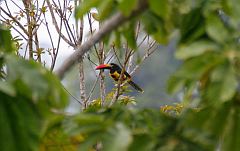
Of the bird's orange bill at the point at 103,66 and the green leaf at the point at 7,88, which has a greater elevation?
the bird's orange bill at the point at 103,66

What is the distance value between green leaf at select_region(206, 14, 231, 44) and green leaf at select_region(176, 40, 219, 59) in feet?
0.06

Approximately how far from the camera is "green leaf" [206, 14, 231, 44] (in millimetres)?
1336

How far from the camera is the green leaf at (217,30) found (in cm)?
134

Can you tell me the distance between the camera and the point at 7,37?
1.70 m

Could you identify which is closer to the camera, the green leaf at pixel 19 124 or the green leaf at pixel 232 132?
the green leaf at pixel 19 124

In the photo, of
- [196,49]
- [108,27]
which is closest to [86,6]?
[108,27]

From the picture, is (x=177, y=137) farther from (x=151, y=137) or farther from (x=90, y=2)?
(x=90, y=2)

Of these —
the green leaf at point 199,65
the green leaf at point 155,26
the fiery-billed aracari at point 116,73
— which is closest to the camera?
the green leaf at point 199,65

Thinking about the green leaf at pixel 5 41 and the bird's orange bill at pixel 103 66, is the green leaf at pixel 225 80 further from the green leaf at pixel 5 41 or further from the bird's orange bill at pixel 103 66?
the bird's orange bill at pixel 103 66

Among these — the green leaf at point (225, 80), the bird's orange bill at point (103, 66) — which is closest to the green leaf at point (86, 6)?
the green leaf at point (225, 80)

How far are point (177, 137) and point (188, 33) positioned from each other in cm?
28

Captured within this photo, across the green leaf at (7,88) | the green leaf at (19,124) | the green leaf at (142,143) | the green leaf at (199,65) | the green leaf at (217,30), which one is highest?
the green leaf at (217,30)

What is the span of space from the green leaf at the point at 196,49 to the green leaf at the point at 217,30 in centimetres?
2

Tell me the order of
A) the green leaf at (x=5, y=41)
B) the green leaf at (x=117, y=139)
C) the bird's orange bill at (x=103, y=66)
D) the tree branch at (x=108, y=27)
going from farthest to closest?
the bird's orange bill at (x=103, y=66), the green leaf at (x=5, y=41), the tree branch at (x=108, y=27), the green leaf at (x=117, y=139)
